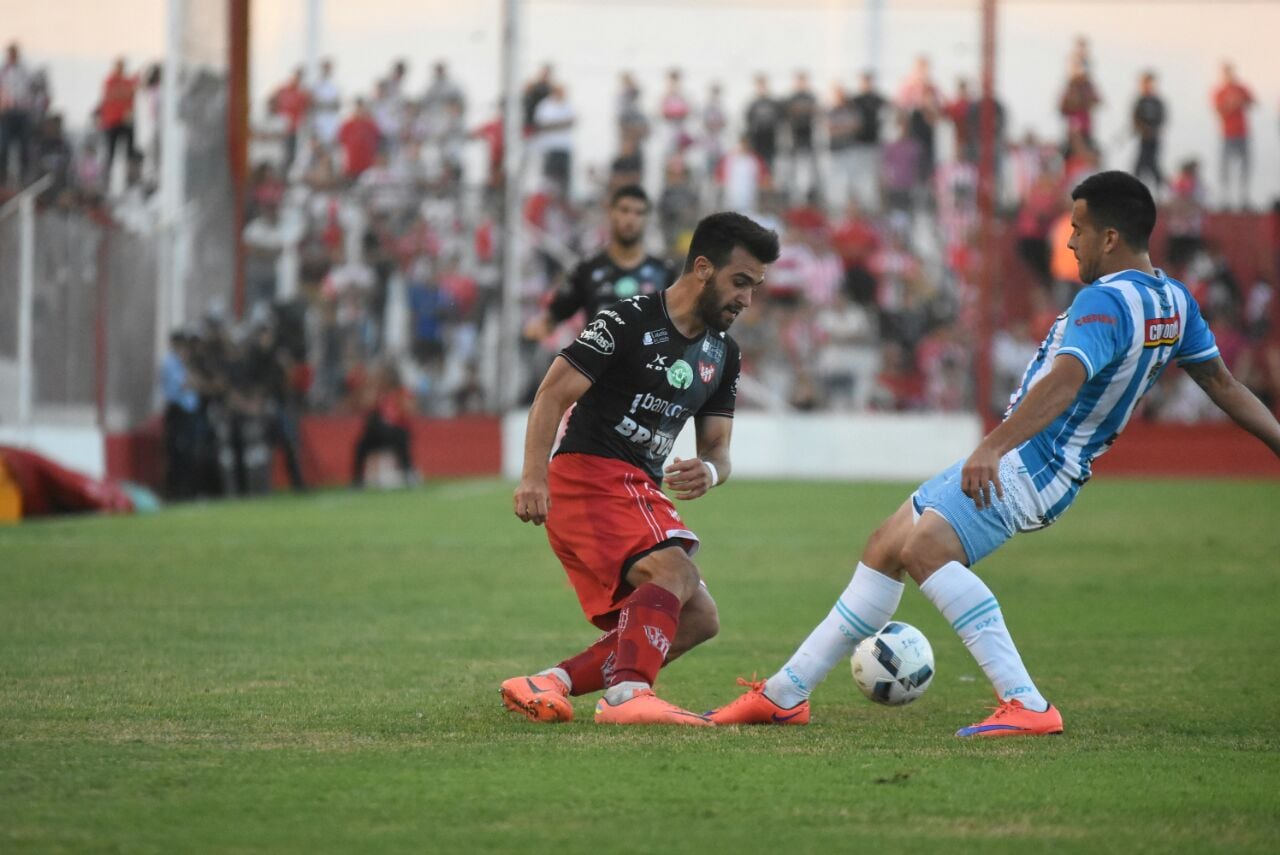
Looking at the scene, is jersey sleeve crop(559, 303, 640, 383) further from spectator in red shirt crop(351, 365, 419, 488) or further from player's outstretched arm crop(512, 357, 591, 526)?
spectator in red shirt crop(351, 365, 419, 488)

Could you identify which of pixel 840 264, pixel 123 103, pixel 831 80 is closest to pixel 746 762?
pixel 123 103

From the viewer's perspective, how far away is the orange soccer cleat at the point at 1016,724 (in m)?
6.09

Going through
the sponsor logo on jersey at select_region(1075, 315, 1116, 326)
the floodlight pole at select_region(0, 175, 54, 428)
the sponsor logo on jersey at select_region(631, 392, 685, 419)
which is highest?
the sponsor logo on jersey at select_region(1075, 315, 1116, 326)

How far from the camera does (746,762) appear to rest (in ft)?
18.1

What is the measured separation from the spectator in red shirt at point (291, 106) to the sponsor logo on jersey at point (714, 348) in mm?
20982

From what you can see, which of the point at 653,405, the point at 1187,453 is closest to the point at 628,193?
the point at 653,405

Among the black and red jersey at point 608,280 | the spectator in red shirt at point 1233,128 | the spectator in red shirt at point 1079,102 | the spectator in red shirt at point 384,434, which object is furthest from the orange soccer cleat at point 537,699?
the spectator in red shirt at point 1233,128

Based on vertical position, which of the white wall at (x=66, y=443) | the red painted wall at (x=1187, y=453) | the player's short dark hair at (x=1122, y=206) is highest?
the player's short dark hair at (x=1122, y=206)

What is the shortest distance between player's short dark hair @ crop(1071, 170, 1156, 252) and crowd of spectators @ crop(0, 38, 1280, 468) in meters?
20.0

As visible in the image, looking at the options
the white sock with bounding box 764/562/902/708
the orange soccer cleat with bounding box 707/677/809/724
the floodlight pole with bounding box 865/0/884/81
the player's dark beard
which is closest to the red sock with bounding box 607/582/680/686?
the orange soccer cleat with bounding box 707/677/809/724

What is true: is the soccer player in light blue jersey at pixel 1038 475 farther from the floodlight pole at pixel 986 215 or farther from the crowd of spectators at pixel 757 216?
the floodlight pole at pixel 986 215

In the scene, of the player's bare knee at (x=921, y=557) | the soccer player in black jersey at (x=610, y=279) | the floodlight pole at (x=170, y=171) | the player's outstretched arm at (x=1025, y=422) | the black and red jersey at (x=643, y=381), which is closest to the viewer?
the player's outstretched arm at (x=1025, y=422)

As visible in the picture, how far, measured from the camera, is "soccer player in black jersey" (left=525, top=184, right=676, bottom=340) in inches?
453

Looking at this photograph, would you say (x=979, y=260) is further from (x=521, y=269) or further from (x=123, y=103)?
(x=123, y=103)
